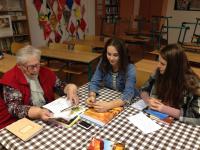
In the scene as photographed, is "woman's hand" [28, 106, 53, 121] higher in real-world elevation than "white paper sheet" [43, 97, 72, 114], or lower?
higher

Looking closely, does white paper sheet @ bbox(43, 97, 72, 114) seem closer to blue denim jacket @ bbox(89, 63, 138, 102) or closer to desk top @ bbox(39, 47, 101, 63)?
blue denim jacket @ bbox(89, 63, 138, 102)

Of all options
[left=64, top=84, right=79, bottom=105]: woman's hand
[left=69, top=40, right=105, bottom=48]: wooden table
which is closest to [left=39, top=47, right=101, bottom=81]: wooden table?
[left=69, top=40, right=105, bottom=48]: wooden table

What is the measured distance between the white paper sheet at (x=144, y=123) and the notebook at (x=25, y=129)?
2.11 feet

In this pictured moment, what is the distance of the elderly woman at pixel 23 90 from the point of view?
1.56m

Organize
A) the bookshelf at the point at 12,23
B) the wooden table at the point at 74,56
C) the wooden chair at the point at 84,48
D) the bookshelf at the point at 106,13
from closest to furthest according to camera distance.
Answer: the wooden table at the point at 74,56 < the wooden chair at the point at 84,48 < the bookshelf at the point at 12,23 < the bookshelf at the point at 106,13

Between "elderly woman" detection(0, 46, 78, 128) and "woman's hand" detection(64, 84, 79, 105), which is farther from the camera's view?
"woman's hand" detection(64, 84, 79, 105)

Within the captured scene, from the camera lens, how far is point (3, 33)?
4.14m

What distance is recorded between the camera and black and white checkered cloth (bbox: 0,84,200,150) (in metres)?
1.20

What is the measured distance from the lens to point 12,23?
4.41 metres

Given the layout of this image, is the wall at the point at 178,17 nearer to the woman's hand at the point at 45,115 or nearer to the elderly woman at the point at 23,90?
the elderly woman at the point at 23,90

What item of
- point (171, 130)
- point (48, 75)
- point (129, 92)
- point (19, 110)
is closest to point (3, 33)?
point (48, 75)

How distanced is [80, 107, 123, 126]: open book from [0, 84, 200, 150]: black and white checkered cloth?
0.04 m

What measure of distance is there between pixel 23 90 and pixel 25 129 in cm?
45

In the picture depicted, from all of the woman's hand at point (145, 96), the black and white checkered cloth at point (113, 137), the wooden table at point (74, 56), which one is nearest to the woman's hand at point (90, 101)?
the black and white checkered cloth at point (113, 137)
